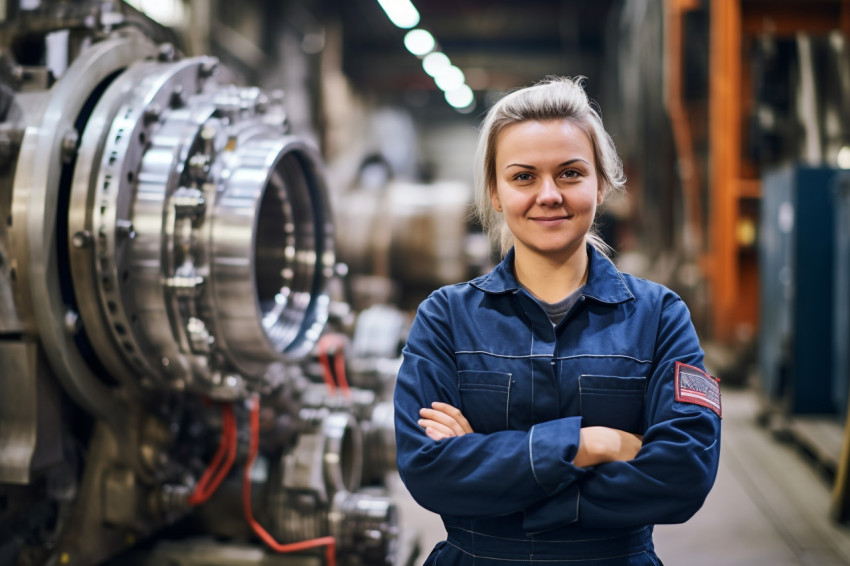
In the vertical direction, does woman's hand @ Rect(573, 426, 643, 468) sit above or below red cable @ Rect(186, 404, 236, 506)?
above

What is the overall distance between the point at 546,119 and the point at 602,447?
1.58 ft

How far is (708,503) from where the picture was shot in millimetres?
2967

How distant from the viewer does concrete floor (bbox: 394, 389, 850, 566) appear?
2432 millimetres

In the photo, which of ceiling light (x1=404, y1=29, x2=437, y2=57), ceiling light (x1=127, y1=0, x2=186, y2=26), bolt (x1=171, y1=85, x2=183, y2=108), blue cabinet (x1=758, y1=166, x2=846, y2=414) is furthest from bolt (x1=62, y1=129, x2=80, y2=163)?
ceiling light (x1=404, y1=29, x2=437, y2=57)

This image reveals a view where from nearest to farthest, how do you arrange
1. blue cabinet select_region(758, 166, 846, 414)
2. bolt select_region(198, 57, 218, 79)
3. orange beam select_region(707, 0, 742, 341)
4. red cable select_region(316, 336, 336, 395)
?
1. bolt select_region(198, 57, 218, 79)
2. red cable select_region(316, 336, 336, 395)
3. blue cabinet select_region(758, 166, 846, 414)
4. orange beam select_region(707, 0, 742, 341)

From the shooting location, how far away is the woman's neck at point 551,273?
3.83 feet

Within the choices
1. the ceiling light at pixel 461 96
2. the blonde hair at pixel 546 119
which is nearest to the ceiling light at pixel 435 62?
the ceiling light at pixel 461 96

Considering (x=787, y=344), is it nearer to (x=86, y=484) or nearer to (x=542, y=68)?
(x=86, y=484)

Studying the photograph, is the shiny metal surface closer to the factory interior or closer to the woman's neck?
the factory interior

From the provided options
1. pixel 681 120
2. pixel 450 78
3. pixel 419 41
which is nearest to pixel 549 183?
pixel 681 120

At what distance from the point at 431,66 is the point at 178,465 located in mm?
8212

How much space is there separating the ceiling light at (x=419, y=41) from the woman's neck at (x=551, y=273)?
24.3 feet

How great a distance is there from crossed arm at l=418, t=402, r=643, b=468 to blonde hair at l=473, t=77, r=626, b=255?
0.34 m

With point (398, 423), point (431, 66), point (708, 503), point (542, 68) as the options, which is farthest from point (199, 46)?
point (542, 68)
